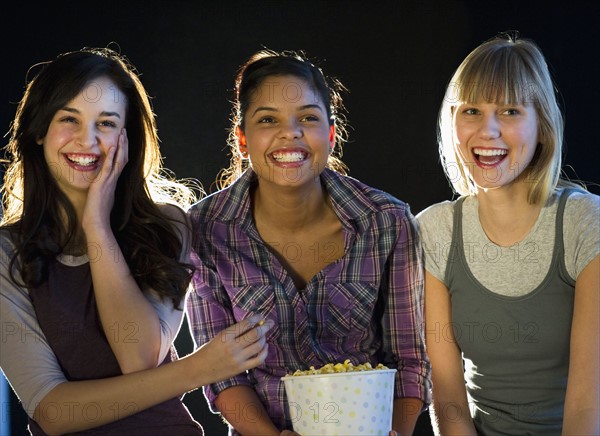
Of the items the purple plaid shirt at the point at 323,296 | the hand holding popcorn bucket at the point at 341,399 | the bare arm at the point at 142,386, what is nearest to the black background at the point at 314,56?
the purple plaid shirt at the point at 323,296

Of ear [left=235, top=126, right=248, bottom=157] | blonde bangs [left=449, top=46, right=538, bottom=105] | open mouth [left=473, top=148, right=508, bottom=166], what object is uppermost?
blonde bangs [left=449, top=46, right=538, bottom=105]

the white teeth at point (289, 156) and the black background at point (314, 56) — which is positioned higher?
the black background at point (314, 56)

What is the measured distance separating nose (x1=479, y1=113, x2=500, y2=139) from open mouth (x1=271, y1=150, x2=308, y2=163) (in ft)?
1.60

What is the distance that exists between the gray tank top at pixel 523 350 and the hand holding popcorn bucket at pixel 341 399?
44 centimetres

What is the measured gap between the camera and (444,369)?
245cm

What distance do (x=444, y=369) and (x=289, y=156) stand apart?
2.26 feet

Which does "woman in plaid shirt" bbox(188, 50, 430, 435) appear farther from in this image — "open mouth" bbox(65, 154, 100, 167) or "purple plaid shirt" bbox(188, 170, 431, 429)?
"open mouth" bbox(65, 154, 100, 167)

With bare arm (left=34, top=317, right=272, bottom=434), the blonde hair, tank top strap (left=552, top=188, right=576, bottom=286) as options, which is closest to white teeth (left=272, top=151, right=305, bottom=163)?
the blonde hair

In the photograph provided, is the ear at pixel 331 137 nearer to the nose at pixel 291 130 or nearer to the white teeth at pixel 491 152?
the nose at pixel 291 130

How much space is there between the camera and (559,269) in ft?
7.75

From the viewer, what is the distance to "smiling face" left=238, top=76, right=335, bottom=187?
101 inches

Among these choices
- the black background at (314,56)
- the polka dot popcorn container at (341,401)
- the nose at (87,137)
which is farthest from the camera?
the black background at (314,56)

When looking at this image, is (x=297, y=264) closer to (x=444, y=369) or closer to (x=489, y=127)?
(x=444, y=369)

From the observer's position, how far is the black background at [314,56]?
Answer: 4.30 metres
